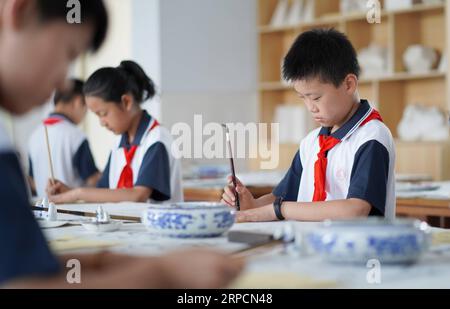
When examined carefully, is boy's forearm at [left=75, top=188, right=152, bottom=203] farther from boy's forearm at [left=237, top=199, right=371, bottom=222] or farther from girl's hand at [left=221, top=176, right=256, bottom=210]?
boy's forearm at [left=237, top=199, right=371, bottom=222]

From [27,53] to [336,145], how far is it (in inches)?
56.4

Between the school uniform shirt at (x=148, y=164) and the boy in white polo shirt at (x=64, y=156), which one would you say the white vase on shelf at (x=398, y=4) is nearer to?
the boy in white polo shirt at (x=64, y=156)

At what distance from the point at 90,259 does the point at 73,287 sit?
252 mm

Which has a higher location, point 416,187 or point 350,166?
point 350,166

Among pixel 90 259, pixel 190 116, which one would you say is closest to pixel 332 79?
pixel 90 259

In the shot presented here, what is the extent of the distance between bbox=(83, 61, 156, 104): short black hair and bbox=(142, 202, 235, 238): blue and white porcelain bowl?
152 centimetres

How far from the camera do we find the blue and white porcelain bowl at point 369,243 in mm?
1228

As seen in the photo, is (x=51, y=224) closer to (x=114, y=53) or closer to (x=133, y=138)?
(x=133, y=138)

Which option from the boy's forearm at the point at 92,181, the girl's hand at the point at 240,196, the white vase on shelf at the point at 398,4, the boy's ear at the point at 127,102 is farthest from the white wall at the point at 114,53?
the girl's hand at the point at 240,196

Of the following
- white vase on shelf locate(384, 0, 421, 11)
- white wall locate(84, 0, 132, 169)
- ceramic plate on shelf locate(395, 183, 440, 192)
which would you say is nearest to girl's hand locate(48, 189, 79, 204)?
ceramic plate on shelf locate(395, 183, 440, 192)

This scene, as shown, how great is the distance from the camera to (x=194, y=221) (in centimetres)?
156

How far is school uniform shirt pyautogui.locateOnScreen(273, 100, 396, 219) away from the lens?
203 centimetres

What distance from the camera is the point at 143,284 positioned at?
0.99 m

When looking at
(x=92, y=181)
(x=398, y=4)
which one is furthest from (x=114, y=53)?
(x=92, y=181)
